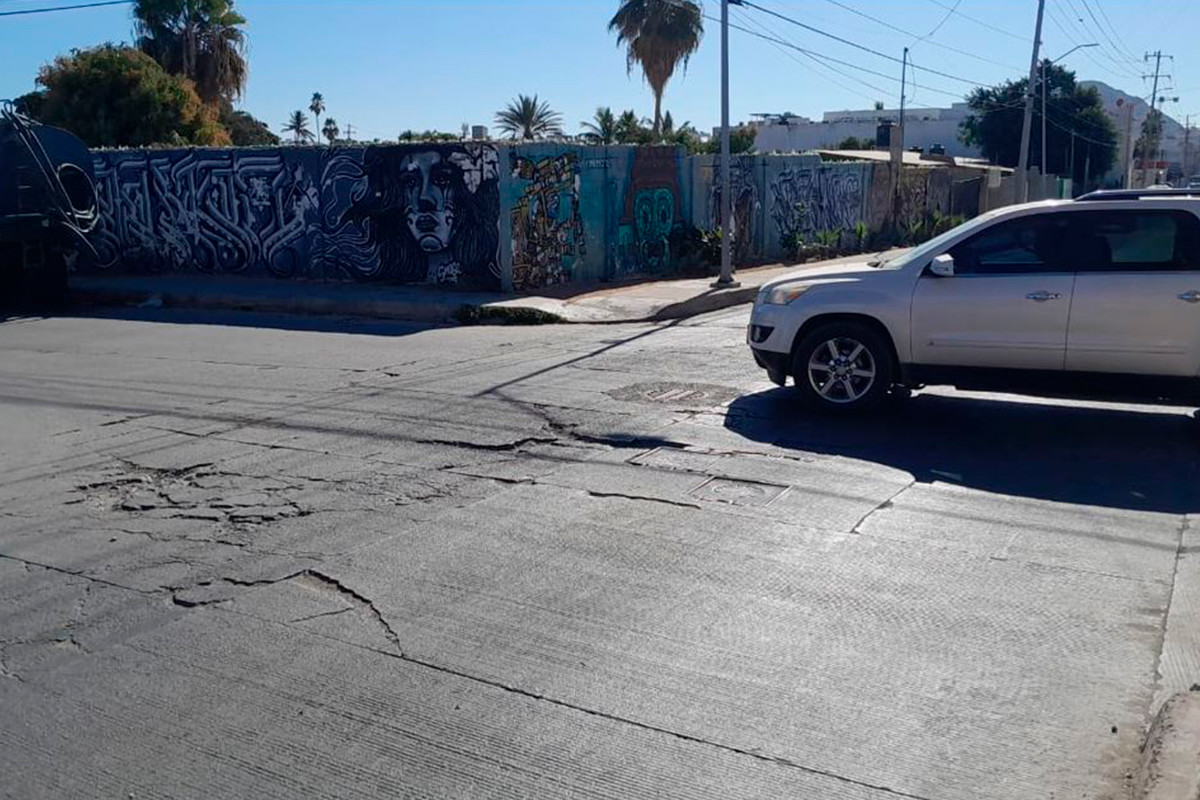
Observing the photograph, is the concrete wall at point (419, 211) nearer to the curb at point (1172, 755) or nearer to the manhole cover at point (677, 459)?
the manhole cover at point (677, 459)

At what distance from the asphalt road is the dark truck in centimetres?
1026

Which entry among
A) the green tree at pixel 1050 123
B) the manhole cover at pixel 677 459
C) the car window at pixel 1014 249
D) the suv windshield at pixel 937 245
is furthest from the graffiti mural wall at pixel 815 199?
the green tree at pixel 1050 123

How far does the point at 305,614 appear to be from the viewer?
5.58 meters

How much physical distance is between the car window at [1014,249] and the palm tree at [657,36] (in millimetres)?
40528

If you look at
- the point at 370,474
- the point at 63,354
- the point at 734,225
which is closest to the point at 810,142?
the point at 734,225

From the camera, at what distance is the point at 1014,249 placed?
9242mm

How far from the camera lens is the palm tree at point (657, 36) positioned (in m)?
48.8

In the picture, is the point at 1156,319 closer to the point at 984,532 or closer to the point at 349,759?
the point at 984,532

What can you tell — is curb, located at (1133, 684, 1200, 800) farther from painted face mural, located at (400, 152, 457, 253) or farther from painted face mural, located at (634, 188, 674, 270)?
painted face mural, located at (634, 188, 674, 270)

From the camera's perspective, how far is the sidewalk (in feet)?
59.3

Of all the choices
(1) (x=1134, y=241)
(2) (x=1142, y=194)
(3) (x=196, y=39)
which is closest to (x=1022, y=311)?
(1) (x=1134, y=241)

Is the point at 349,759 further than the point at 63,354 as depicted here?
No

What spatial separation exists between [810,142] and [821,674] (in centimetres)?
8493

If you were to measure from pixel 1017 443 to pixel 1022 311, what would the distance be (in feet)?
3.45
